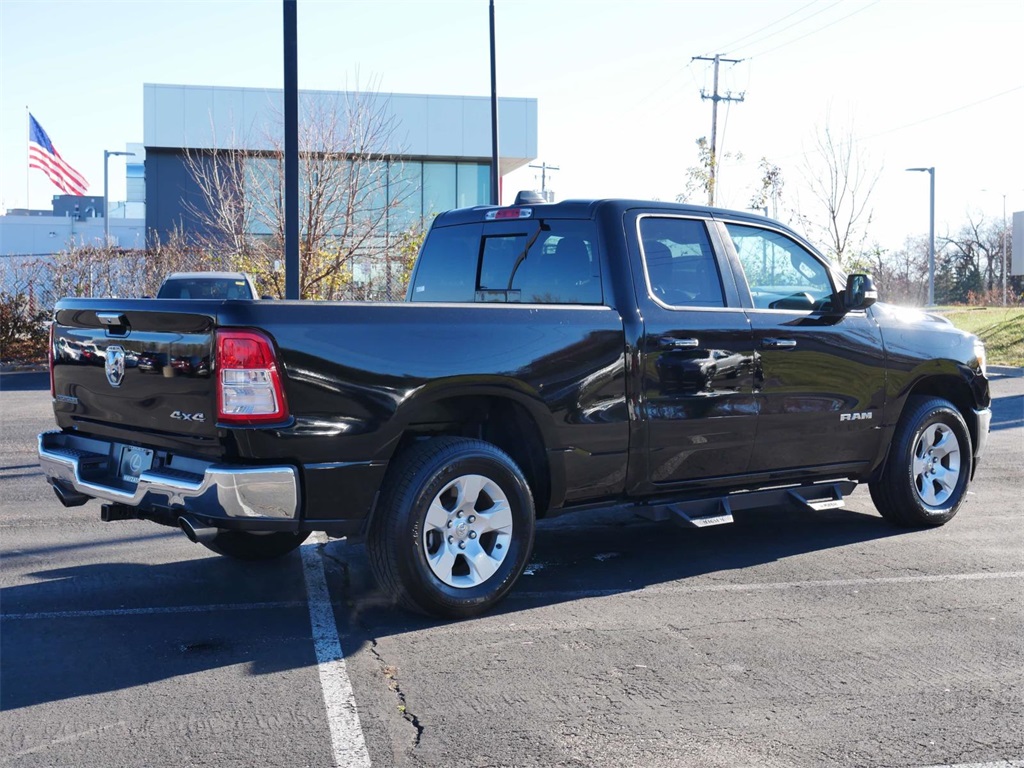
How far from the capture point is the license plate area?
5.16 m

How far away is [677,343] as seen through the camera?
606 centimetres

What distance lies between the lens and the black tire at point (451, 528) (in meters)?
5.11

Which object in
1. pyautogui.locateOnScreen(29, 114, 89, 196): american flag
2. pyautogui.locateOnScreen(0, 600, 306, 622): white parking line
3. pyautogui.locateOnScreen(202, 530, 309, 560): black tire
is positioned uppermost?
pyautogui.locateOnScreen(29, 114, 89, 196): american flag

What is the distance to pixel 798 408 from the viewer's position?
21.7 ft

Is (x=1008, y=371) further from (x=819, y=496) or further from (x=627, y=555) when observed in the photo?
(x=627, y=555)

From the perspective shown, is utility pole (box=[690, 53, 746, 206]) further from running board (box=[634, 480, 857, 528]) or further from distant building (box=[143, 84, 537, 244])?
running board (box=[634, 480, 857, 528])

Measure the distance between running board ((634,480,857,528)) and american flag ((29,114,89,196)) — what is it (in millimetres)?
33060

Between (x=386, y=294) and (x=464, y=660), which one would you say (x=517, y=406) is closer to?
(x=464, y=660)

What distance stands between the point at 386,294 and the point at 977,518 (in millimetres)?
18352

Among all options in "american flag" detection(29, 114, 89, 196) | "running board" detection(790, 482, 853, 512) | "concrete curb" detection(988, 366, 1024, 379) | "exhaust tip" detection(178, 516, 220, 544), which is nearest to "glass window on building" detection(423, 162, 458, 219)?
"american flag" detection(29, 114, 89, 196)

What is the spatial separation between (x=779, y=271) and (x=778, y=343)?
22.8 inches

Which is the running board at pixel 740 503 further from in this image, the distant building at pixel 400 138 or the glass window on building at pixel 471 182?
the glass window on building at pixel 471 182

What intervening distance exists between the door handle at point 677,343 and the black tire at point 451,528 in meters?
1.13

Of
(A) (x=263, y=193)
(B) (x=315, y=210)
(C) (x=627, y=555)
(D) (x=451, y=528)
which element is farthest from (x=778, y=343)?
(A) (x=263, y=193)
